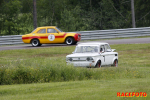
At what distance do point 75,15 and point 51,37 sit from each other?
20.9m

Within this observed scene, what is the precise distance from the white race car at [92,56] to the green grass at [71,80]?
82cm

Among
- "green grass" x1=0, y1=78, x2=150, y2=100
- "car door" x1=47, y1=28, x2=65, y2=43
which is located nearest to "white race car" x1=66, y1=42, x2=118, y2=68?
"green grass" x1=0, y1=78, x2=150, y2=100

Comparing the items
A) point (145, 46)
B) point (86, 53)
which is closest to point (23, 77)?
point (86, 53)

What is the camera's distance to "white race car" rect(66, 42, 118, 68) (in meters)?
A: 12.9

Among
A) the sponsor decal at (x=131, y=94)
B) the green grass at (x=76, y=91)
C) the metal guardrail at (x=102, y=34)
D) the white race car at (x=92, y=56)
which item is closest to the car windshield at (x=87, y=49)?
the white race car at (x=92, y=56)

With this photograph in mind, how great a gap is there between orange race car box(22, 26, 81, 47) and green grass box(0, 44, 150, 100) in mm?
6951

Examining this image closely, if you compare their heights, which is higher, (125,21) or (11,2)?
(11,2)

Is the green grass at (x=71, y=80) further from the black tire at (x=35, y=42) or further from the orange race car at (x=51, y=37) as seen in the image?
the black tire at (x=35, y=42)

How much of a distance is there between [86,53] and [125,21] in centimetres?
3201

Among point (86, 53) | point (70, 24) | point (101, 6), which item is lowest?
point (86, 53)

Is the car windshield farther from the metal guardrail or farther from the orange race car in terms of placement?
the metal guardrail

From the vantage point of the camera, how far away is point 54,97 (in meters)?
7.32

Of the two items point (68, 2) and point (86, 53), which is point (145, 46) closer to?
point (86, 53)

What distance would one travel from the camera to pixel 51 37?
80.5ft
